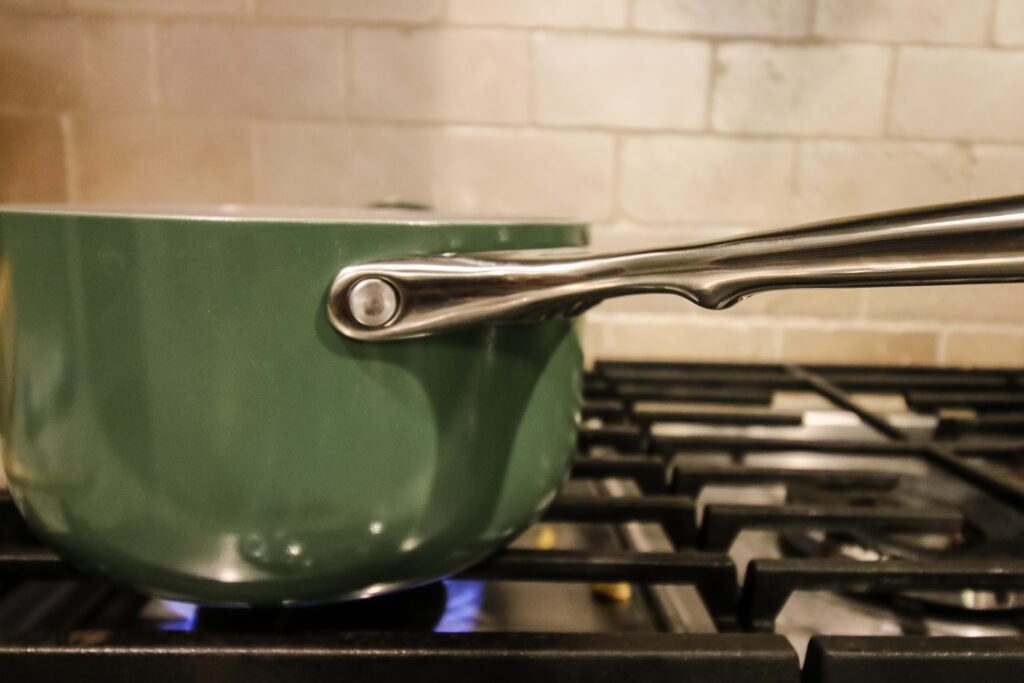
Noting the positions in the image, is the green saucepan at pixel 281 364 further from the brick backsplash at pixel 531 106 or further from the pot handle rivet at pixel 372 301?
the brick backsplash at pixel 531 106

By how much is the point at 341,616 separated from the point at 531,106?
0.52 m

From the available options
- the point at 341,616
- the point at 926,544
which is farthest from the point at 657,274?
the point at 926,544

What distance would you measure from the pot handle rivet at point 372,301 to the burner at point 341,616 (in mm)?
152

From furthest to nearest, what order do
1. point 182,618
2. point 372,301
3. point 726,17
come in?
point 726,17 → point 182,618 → point 372,301

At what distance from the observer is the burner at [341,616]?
1.02 ft

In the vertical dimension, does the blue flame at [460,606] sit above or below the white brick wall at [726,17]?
below

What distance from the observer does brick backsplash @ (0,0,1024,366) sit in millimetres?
661

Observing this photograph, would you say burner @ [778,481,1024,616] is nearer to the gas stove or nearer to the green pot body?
the gas stove

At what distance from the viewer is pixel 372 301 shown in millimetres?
223

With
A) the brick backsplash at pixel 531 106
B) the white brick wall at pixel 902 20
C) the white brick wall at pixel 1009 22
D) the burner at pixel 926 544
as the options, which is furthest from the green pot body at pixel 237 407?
the white brick wall at pixel 1009 22

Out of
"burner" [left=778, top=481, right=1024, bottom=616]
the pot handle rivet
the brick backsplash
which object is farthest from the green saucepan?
the brick backsplash

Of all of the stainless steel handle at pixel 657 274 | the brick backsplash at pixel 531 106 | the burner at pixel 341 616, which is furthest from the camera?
the brick backsplash at pixel 531 106

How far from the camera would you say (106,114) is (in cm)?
67

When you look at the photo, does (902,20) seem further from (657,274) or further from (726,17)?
(657,274)
